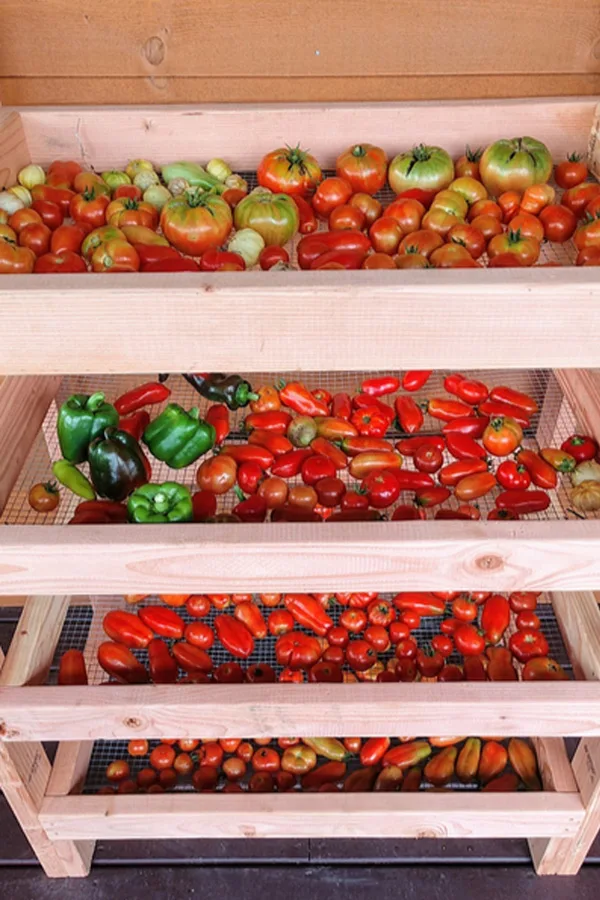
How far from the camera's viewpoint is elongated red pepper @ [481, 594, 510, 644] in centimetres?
192

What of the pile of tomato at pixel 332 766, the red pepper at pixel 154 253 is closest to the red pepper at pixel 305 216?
the red pepper at pixel 154 253

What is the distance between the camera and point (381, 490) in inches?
65.0

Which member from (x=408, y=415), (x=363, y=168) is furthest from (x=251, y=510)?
(x=363, y=168)

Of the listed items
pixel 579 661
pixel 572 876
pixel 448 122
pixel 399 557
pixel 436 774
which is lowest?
pixel 572 876

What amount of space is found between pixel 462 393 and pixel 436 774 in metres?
0.93

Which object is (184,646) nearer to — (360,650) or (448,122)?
(360,650)

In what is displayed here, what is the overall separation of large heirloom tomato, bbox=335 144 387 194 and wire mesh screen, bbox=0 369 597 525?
538 mm

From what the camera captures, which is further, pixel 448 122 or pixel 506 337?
pixel 448 122

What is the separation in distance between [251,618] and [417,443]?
0.60 m

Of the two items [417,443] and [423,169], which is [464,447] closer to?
[417,443]

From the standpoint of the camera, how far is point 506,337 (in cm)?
110

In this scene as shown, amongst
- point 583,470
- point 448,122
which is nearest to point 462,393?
point 583,470

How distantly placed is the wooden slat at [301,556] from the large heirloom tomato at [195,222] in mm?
558

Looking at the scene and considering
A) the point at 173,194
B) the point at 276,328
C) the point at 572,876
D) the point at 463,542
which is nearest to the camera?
the point at 276,328
